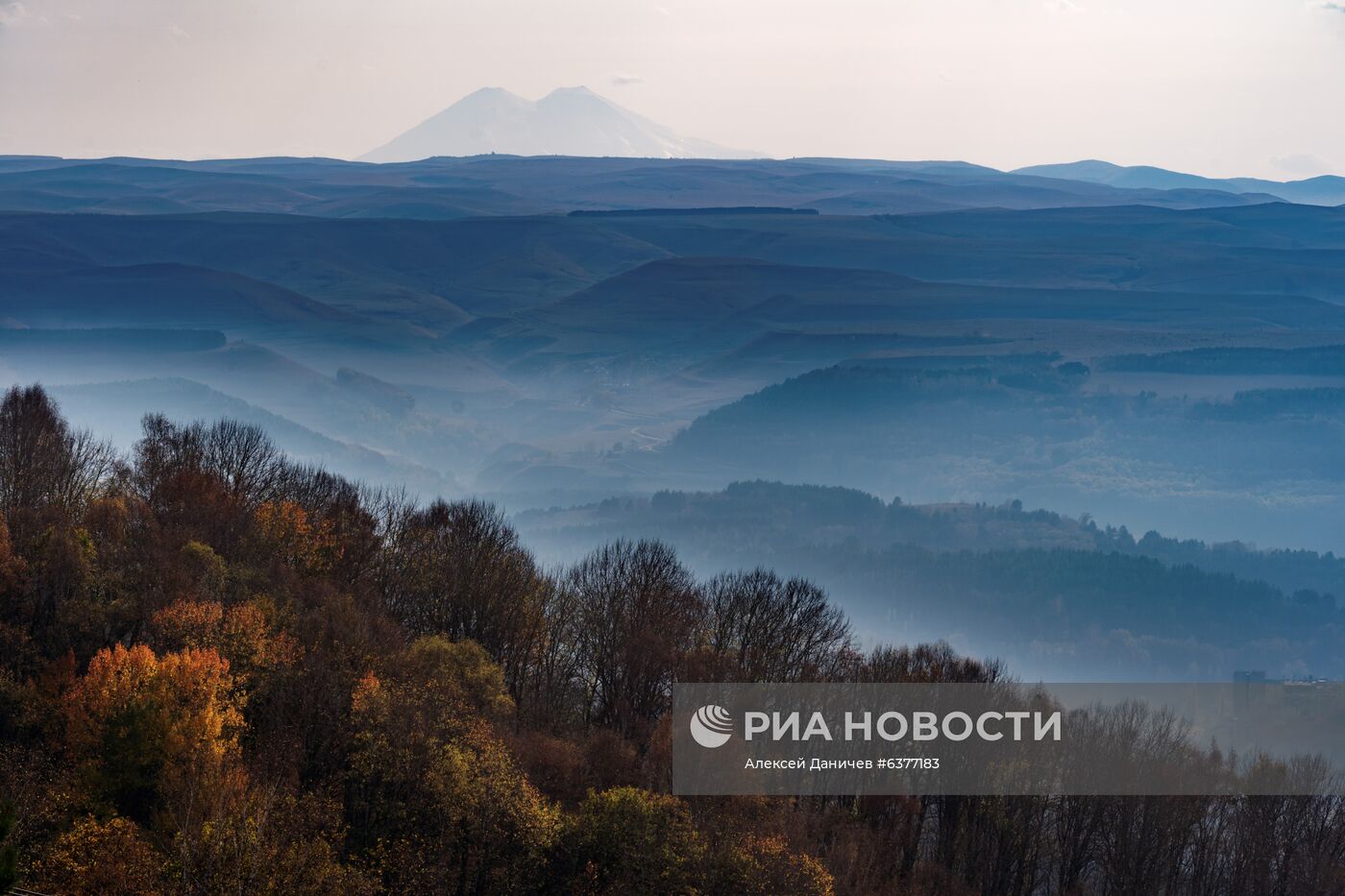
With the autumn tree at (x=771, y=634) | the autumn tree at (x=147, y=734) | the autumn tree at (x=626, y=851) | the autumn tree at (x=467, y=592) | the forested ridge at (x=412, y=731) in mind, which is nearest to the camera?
the forested ridge at (x=412, y=731)

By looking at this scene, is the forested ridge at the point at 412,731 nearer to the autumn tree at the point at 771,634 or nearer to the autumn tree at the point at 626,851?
the autumn tree at the point at 626,851

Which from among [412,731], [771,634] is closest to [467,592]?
[771,634]

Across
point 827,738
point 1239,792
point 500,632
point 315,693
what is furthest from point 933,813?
point 315,693

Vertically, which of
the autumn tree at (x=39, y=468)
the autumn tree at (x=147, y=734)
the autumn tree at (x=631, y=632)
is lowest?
the autumn tree at (x=147, y=734)

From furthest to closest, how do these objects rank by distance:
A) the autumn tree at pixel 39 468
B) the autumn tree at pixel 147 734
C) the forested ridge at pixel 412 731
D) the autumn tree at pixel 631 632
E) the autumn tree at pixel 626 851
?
the autumn tree at pixel 631 632 → the autumn tree at pixel 39 468 → the autumn tree at pixel 626 851 → the autumn tree at pixel 147 734 → the forested ridge at pixel 412 731

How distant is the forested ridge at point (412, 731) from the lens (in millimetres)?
38188

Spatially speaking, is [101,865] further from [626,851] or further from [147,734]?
[626,851]

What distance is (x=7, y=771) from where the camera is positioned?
37719mm

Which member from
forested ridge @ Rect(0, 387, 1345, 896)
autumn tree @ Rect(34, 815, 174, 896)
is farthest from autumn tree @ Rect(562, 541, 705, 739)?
autumn tree @ Rect(34, 815, 174, 896)

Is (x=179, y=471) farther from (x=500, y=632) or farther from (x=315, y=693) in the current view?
(x=315, y=693)

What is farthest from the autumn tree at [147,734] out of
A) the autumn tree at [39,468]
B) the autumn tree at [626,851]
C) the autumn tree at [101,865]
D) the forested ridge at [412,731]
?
the autumn tree at [39,468]

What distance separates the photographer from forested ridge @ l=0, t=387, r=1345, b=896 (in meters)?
38.2

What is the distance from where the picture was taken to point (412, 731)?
1718 inches

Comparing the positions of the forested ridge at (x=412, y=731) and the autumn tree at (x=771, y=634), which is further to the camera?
the autumn tree at (x=771, y=634)
